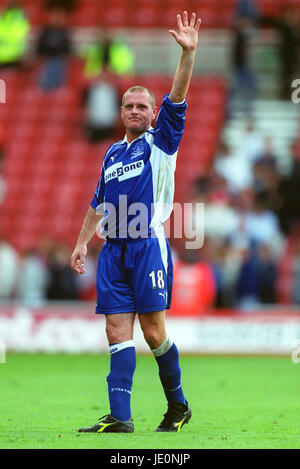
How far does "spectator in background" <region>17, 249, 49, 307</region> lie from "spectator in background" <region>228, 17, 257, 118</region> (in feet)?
17.9

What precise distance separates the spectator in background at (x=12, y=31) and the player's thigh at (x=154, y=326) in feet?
47.2

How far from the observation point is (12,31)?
810 inches

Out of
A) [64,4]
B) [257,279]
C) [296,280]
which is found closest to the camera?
[257,279]

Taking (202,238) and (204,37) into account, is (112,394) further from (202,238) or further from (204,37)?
(204,37)

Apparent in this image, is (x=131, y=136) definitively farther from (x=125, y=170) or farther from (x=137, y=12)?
(x=137, y=12)

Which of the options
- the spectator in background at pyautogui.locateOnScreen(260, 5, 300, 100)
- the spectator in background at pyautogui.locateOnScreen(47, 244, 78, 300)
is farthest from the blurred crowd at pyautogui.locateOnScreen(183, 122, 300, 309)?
the spectator in background at pyautogui.locateOnScreen(260, 5, 300, 100)

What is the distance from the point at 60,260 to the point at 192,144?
14.6ft

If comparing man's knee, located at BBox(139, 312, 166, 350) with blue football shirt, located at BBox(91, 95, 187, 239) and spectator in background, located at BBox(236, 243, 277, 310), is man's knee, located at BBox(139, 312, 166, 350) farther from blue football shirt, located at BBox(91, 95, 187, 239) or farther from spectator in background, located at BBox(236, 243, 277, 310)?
spectator in background, located at BBox(236, 243, 277, 310)

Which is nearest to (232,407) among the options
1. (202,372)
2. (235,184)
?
(202,372)

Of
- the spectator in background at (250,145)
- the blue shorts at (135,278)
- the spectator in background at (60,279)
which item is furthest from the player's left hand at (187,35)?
the spectator in background at (250,145)

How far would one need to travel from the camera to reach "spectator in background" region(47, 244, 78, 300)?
52.1ft

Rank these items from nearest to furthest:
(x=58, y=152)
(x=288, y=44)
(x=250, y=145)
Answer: (x=250, y=145) < (x=288, y=44) < (x=58, y=152)

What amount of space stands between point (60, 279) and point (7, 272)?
100 cm

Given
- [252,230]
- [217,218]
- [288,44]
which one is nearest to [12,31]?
[288,44]
